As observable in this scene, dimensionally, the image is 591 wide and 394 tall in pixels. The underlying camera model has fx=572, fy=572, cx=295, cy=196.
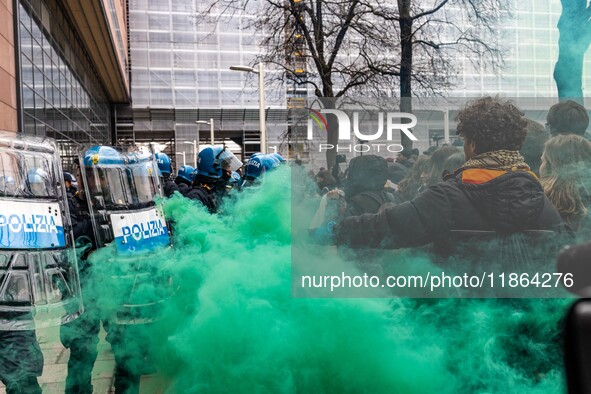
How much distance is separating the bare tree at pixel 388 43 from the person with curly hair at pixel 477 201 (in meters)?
0.22

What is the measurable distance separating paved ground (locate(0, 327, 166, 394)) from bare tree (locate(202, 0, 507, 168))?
4.87 ft

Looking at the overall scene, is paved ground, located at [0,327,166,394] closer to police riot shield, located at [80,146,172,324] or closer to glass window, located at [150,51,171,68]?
police riot shield, located at [80,146,172,324]

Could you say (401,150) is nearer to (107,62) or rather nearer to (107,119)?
(107,62)

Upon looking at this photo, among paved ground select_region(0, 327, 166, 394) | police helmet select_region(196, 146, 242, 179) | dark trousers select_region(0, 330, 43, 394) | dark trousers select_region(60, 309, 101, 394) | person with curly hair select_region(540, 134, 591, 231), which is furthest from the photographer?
police helmet select_region(196, 146, 242, 179)

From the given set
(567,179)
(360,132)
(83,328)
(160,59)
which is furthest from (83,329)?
(160,59)

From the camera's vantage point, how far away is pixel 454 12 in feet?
7.90

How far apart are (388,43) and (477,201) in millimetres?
924

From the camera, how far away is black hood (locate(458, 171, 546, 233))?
206 centimetres

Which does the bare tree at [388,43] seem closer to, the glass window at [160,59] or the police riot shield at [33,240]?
the police riot shield at [33,240]

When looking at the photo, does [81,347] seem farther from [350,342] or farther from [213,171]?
[213,171]

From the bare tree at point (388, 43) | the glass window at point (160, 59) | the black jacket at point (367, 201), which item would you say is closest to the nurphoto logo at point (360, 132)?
the bare tree at point (388, 43)

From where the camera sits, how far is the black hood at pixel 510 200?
206cm

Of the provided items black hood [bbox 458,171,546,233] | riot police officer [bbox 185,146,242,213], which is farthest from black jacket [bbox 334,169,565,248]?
riot police officer [bbox 185,146,242,213]

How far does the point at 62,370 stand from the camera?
3137mm
